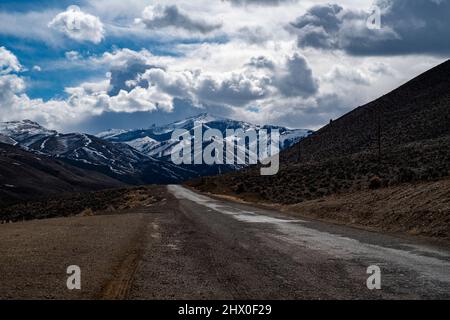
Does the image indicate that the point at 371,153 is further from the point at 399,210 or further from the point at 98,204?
the point at 399,210

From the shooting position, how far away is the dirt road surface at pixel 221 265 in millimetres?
8328

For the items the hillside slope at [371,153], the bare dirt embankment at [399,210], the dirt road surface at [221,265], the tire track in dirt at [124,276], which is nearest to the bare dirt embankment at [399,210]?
the bare dirt embankment at [399,210]

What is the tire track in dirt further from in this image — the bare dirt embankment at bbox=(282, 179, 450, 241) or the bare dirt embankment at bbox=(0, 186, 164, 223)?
the bare dirt embankment at bbox=(0, 186, 164, 223)

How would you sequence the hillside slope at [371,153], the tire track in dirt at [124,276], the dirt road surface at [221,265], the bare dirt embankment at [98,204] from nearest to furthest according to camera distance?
the tire track in dirt at [124,276] → the dirt road surface at [221,265] → the hillside slope at [371,153] → the bare dirt embankment at [98,204]

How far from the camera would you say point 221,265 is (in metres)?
11.1

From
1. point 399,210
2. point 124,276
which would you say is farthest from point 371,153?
point 124,276

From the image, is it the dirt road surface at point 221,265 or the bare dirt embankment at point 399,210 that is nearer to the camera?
the dirt road surface at point 221,265

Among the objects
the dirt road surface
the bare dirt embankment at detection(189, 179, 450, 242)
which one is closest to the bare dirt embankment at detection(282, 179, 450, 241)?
the bare dirt embankment at detection(189, 179, 450, 242)

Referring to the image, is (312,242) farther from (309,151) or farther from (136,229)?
(309,151)

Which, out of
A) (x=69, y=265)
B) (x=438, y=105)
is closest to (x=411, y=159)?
(x=438, y=105)

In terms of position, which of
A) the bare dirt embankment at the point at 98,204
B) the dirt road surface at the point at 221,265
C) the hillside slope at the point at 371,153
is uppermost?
the hillside slope at the point at 371,153

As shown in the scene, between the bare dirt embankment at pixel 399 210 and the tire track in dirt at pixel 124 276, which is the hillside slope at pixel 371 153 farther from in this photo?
the tire track in dirt at pixel 124 276

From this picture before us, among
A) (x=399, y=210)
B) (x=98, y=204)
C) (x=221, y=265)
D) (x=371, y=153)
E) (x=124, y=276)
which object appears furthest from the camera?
(x=371, y=153)
